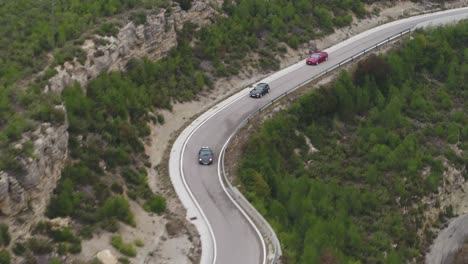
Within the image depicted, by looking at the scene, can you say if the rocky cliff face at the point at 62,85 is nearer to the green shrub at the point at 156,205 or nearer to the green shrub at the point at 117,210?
the green shrub at the point at 117,210

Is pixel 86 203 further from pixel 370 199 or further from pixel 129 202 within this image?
pixel 370 199

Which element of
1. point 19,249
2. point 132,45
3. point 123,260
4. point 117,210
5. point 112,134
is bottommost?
point 123,260

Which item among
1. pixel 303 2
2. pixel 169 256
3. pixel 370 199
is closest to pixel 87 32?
pixel 169 256

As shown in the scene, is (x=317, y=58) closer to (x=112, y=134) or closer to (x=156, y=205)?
(x=112, y=134)

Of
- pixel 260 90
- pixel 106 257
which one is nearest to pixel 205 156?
pixel 260 90

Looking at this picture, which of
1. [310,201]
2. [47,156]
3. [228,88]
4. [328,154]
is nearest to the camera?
[47,156]
